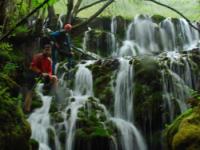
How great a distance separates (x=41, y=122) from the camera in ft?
36.7

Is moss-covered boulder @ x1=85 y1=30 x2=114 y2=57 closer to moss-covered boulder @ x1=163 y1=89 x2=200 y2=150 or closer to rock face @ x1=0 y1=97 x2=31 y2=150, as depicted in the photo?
moss-covered boulder @ x1=163 y1=89 x2=200 y2=150

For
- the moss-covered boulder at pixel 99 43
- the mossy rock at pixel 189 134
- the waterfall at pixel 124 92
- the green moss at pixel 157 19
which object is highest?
the green moss at pixel 157 19

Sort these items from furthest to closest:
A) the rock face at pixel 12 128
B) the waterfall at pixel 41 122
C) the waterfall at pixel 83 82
Answer: the waterfall at pixel 83 82 → the waterfall at pixel 41 122 → the rock face at pixel 12 128

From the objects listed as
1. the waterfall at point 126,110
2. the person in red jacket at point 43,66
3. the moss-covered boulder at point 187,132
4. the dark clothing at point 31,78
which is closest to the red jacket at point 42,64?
the person in red jacket at point 43,66

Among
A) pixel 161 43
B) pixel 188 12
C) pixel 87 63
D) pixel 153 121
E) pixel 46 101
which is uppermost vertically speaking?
pixel 188 12

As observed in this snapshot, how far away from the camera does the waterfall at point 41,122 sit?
34.2 ft

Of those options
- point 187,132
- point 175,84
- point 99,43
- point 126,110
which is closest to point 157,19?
point 99,43

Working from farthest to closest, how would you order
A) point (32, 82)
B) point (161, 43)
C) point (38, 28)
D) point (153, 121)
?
point (161, 43), point (153, 121), point (38, 28), point (32, 82)

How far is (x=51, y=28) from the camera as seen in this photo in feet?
53.3

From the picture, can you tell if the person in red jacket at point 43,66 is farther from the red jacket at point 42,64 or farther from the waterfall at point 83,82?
the waterfall at point 83,82

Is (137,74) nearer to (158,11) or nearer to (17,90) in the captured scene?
(17,90)

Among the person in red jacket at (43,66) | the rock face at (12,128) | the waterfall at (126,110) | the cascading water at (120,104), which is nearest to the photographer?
the rock face at (12,128)

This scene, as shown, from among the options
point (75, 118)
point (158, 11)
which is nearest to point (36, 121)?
point (75, 118)

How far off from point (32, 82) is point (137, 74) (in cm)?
573
